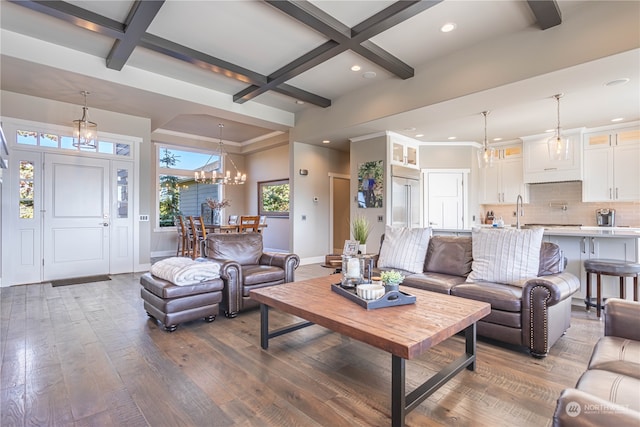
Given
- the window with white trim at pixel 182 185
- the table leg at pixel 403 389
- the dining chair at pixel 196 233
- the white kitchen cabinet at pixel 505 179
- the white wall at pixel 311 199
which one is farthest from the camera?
the window with white trim at pixel 182 185

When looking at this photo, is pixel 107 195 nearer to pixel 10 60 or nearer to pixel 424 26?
pixel 10 60

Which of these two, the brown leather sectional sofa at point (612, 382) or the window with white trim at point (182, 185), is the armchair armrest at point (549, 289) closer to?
the brown leather sectional sofa at point (612, 382)

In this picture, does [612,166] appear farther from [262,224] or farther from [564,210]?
[262,224]

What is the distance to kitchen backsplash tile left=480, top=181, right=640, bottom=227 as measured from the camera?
18.9 feet

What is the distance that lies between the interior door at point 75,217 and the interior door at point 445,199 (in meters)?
6.53

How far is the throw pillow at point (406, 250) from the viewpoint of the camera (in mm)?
3586

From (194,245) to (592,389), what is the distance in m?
6.64

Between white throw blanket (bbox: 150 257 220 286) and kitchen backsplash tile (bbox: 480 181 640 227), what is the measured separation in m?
6.62

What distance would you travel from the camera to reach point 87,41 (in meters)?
3.78

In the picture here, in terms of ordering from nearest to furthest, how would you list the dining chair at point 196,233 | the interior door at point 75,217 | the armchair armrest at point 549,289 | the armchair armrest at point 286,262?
the armchair armrest at point 549,289
the armchair armrest at point 286,262
the interior door at point 75,217
the dining chair at point 196,233

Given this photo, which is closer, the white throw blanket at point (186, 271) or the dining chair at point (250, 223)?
the white throw blanket at point (186, 271)

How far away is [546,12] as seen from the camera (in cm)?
302

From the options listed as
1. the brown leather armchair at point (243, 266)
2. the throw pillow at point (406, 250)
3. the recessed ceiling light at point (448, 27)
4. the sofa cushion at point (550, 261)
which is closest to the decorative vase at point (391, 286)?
the throw pillow at point (406, 250)

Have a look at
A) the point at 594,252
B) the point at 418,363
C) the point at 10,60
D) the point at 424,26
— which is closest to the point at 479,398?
the point at 418,363
